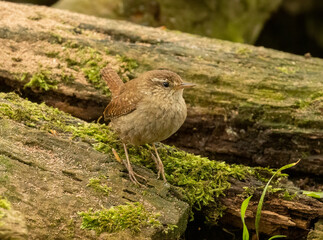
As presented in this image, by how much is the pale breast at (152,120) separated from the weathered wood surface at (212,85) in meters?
1.05

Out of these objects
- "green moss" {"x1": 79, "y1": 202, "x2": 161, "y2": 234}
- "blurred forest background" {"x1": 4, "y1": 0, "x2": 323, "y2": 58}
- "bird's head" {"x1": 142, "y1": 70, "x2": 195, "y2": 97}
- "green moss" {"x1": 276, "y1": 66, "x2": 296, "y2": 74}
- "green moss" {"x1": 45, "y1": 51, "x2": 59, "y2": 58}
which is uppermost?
"blurred forest background" {"x1": 4, "y1": 0, "x2": 323, "y2": 58}

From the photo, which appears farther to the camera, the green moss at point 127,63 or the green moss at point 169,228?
the green moss at point 127,63

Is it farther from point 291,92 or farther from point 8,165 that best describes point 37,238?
point 291,92

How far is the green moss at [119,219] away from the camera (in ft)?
9.66

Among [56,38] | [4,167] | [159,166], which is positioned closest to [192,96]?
[159,166]

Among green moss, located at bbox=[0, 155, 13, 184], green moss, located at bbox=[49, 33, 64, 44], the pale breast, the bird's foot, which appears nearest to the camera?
green moss, located at bbox=[0, 155, 13, 184]

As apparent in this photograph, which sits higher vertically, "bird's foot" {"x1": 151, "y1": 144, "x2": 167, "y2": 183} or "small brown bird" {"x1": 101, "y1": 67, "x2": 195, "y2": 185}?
A: "small brown bird" {"x1": 101, "y1": 67, "x2": 195, "y2": 185}

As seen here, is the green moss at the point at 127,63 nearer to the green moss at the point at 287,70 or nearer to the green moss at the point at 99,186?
the green moss at the point at 287,70

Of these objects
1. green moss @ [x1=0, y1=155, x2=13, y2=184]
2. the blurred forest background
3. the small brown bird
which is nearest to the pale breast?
the small brown bird

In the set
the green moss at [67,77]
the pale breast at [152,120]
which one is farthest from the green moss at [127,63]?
the pale breast at [152,120]

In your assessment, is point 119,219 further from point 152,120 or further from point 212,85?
point 212,85

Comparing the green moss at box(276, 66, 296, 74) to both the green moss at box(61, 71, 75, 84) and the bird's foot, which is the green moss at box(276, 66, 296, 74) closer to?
the bird's foot

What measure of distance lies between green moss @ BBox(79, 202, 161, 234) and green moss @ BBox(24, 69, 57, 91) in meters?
1.99

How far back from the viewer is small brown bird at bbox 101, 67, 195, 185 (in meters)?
3.55
